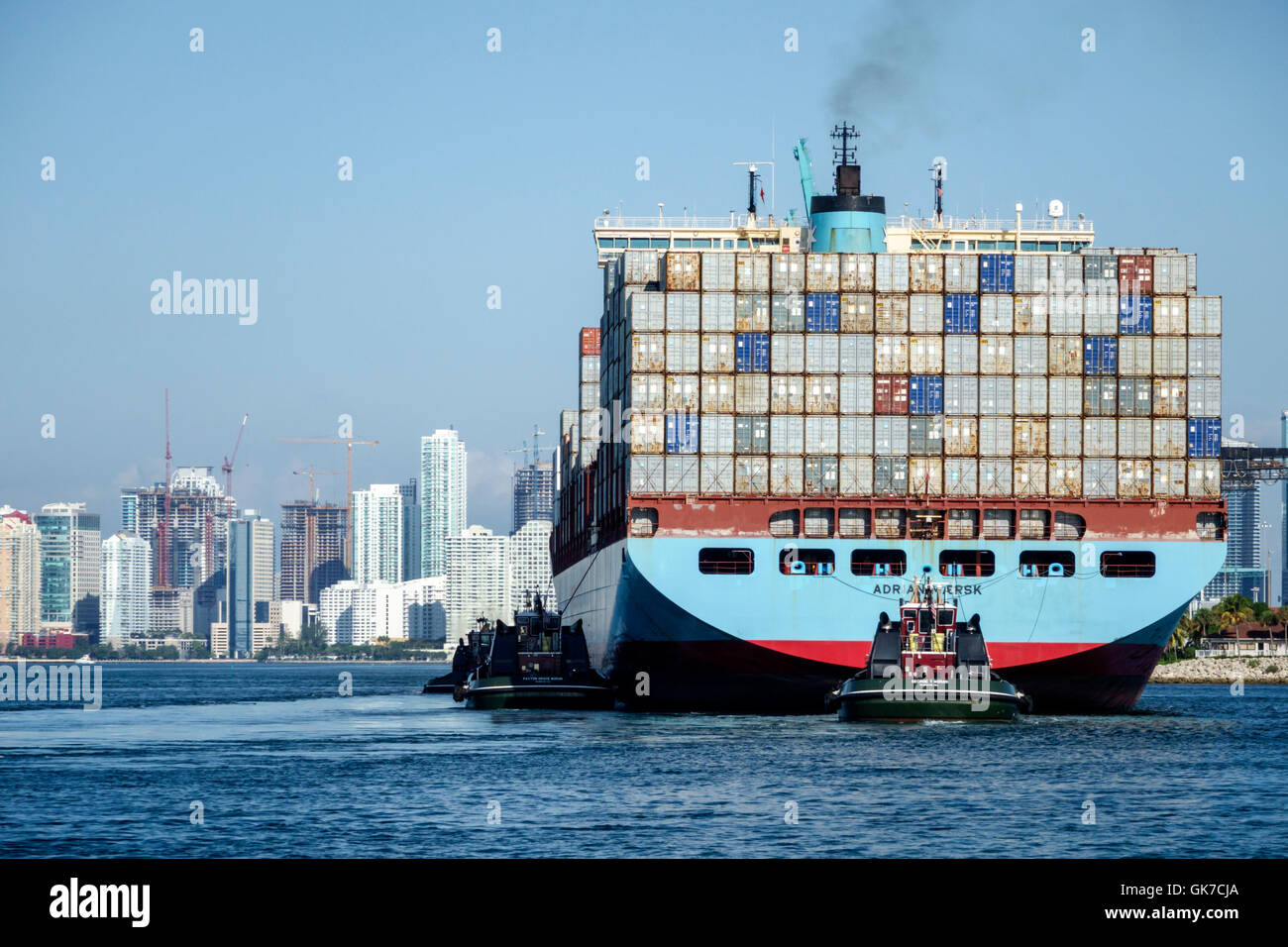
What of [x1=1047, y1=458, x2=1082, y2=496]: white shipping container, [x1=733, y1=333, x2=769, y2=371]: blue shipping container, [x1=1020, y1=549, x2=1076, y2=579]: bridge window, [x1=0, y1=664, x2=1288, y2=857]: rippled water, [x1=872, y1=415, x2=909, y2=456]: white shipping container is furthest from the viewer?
[x1=733, y1=333, x2=769, y2=371]: blue shipping container

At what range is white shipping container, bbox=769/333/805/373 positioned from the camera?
69.5 metres

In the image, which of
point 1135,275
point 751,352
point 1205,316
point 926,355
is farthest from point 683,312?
point 1205,316

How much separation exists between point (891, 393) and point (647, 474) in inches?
429

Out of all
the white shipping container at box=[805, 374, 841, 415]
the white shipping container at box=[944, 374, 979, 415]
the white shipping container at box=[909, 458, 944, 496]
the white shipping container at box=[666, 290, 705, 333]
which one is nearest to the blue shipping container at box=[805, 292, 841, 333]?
the white shipping container at box=[805, 374, 841, 415]

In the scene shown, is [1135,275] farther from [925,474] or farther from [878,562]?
[878,562]

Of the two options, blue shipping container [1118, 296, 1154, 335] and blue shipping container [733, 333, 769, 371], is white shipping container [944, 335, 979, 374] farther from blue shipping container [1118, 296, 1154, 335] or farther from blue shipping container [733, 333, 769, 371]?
blue shipping container [733, 333, 769, 371]

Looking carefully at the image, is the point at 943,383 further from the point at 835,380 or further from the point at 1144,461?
the point at 1144,461

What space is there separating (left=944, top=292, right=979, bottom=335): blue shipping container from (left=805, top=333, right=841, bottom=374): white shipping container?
4.83 meters

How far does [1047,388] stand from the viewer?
6906cm

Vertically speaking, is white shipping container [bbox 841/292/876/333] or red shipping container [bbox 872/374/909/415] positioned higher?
white shipping container [bbox 841/292/876/333]

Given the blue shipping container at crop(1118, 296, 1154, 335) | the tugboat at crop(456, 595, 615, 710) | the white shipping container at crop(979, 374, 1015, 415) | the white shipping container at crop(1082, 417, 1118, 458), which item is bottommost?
the tugboat at crop(456, 595, 615, 710)

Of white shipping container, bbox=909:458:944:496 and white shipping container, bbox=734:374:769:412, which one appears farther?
white shipping container, bbox=734:374:769:412

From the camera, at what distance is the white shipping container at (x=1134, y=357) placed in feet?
228

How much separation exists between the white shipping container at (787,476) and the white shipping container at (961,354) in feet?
25.0
